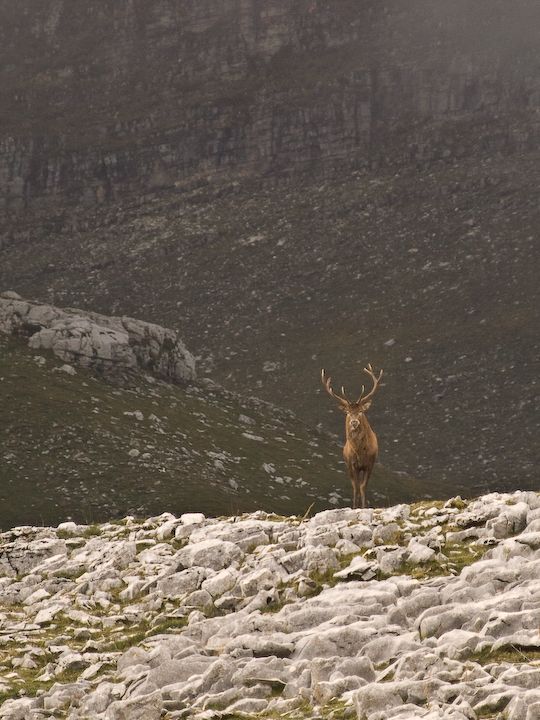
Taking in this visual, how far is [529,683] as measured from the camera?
43.2 feet

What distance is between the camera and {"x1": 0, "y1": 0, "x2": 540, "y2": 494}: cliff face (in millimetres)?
112562

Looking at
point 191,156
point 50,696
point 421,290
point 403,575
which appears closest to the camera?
point 50,696

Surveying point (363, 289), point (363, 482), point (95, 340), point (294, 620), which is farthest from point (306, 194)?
point (294, 620)

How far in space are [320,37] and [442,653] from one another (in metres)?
167

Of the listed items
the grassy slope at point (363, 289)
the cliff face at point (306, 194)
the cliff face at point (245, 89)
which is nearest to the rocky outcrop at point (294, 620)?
the grassy slope at point (363, 289)

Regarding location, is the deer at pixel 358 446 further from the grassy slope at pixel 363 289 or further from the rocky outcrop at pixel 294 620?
the grassy slope at pixel 363 289

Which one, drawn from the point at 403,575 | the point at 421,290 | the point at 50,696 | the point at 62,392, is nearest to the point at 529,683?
the point at 403,575

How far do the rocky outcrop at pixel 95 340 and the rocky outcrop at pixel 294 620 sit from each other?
4149cm

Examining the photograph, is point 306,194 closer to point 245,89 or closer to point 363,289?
point 363,289

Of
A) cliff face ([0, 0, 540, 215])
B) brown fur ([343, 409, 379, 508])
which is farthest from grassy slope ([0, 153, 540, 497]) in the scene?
brown fur ([343, 409, 379, 508])

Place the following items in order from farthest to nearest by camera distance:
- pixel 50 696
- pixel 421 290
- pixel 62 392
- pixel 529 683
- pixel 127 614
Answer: pixel 421 290 → pixel 62 392 → pixel 127 614 → pixel 50 696 → pixel 529 683

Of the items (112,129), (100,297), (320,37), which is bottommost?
(100,297)

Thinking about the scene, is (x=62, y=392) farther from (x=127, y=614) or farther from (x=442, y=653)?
(x=442, y=653)

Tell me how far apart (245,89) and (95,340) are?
11588cm
